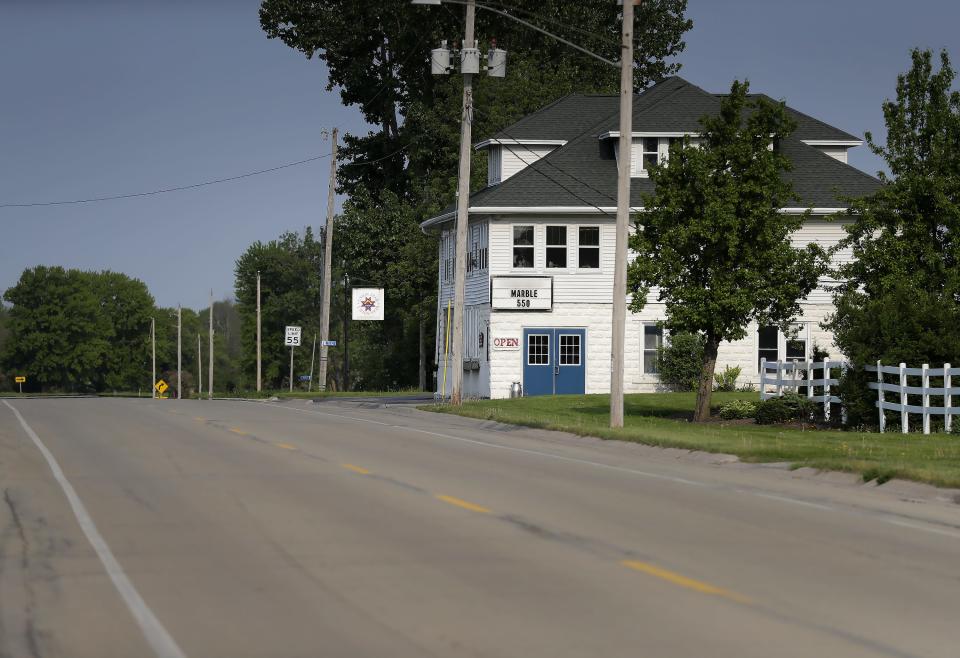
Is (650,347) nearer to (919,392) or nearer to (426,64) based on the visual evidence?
(919,392)

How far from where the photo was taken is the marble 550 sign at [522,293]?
48188 millimetres

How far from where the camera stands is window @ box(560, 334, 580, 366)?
48625 mm

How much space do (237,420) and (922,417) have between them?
14756 millimetres

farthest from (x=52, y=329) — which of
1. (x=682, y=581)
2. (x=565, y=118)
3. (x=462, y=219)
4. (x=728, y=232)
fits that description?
(x=682, y=581)

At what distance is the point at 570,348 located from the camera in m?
48.7

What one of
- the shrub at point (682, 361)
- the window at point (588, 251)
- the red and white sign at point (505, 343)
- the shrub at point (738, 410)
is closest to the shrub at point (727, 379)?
the shrub at point (682, 361)

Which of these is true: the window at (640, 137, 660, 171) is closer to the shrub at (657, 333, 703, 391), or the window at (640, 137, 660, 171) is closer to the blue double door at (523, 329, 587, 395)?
the shrub at (657, 333, 703, 391)

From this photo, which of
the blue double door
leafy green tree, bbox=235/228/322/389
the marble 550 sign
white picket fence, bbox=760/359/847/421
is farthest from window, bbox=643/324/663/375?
leafy green tree, bbox=235/228/322/389

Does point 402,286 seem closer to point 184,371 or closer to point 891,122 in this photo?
point 891,122

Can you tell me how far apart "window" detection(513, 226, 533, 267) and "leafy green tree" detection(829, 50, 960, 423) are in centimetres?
1637

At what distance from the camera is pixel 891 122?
32938 millimetres

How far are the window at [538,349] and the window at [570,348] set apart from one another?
1.58ft

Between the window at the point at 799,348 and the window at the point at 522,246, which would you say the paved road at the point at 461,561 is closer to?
the window at the point at 522,246

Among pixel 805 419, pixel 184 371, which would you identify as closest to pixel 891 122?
pixel 805 419
